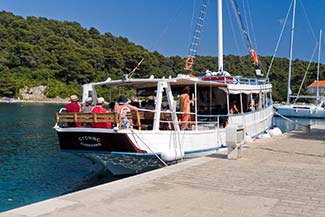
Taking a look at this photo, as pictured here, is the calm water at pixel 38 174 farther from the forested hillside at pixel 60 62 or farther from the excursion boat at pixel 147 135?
the forested hillside at pixel 60 62

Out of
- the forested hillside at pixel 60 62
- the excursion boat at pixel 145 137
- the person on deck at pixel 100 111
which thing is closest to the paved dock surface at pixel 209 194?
the excursion boat at pixel 145 137

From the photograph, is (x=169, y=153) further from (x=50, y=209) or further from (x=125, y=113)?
(x=50, y=209)

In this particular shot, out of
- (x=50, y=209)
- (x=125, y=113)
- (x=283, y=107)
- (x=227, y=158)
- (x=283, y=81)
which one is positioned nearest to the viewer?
(x=50, y=209)

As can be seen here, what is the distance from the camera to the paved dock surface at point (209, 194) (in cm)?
611

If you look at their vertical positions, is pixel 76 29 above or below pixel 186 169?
above

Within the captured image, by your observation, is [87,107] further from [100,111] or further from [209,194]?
[209,194]

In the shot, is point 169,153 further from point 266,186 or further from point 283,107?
point 283,107

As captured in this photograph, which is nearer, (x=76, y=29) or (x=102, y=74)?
(x=102, y=74)

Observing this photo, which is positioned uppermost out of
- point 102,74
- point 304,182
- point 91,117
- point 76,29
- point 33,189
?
point 76,29

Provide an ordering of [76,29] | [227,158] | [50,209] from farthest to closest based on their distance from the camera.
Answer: [76,29] < [227,158] < [50,209]

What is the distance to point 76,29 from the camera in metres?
152

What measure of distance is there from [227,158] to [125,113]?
3.22 m

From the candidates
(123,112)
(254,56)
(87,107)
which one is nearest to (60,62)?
(254,56)

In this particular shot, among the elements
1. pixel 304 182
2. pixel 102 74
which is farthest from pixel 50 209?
pixel 102 74
